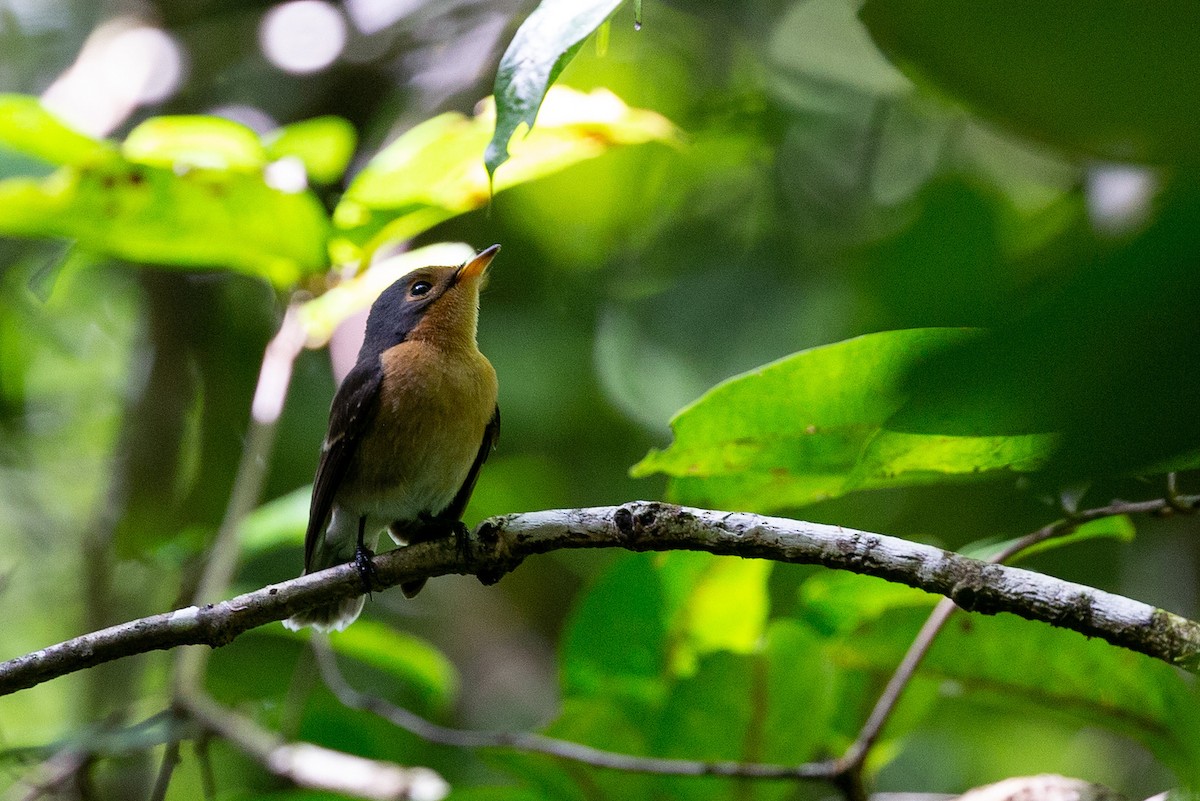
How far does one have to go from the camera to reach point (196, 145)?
3.92 m

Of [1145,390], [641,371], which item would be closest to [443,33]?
[641,371]

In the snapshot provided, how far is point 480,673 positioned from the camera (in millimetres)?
7020

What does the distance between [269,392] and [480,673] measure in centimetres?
354

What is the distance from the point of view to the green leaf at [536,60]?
5.92 feet

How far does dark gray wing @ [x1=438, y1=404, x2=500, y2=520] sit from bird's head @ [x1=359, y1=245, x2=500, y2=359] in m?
0.36

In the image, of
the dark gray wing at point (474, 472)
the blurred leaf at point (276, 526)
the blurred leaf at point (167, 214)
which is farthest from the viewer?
the dark gray wing at point (474, 472)

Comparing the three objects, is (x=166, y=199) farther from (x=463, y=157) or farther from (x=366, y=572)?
(x=366, y=572)

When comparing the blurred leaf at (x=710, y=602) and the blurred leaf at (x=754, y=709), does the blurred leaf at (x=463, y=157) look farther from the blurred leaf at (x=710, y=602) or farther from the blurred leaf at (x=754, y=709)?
the blurred leaf at (x=754, y=709)

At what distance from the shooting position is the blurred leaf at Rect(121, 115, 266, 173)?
12.8 feet

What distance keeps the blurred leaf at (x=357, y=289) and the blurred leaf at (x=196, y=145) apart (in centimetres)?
54

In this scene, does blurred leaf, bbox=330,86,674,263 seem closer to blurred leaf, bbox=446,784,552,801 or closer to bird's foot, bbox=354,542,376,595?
bird's foot, bbox=354,542,376,595

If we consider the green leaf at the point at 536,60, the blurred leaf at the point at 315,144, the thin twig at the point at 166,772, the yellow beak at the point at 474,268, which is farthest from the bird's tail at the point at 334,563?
the green leaf at the point at 536,60

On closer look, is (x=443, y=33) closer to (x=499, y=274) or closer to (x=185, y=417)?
(x=499, y=274)

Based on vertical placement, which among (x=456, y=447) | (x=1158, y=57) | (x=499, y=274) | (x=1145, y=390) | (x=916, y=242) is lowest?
(x=499, y=274)
